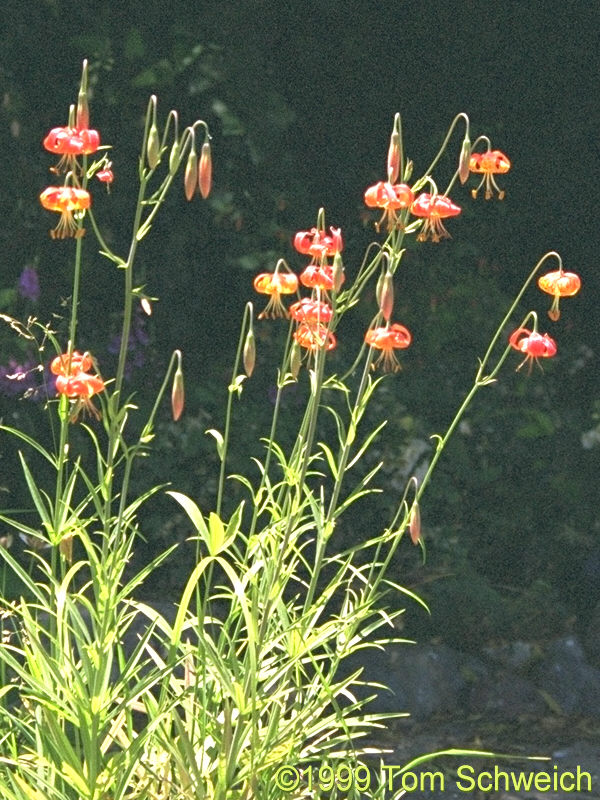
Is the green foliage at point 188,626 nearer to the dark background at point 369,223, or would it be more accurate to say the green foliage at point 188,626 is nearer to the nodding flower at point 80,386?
the nodding flower at point 80,386

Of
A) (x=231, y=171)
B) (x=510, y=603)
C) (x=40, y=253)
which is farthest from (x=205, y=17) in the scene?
(x=510, y=603)

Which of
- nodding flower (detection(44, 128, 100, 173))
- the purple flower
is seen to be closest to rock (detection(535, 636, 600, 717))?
the purple flower

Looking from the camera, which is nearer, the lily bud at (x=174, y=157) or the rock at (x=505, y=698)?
the lily bud at (x=174, y=157)

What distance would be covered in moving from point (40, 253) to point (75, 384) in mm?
2456

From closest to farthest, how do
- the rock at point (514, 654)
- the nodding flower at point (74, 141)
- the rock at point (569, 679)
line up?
the nodding flower at point (74, 141) → the rock at point (569, 679) → the rock at point (514, 654)

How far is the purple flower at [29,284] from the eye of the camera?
469cm

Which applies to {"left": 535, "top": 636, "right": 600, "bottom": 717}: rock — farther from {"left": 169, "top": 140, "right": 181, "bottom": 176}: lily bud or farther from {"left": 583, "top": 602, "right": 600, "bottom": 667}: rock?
{"left": 169, "top": 140, "right": 181, "bottom": 176}: lily bud

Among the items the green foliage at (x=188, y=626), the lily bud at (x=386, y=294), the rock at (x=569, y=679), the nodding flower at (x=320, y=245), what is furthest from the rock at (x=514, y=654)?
the lily bud at (x=386, y=294)

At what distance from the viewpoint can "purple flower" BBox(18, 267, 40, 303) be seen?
469 centimetres

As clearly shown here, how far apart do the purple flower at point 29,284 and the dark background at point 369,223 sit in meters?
0.06

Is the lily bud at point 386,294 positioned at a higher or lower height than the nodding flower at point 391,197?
lower

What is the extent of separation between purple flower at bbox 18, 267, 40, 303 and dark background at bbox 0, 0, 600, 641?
0.06 meters

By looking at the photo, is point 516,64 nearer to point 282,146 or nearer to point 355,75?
point 355,75

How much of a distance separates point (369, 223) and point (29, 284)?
4.96ft
